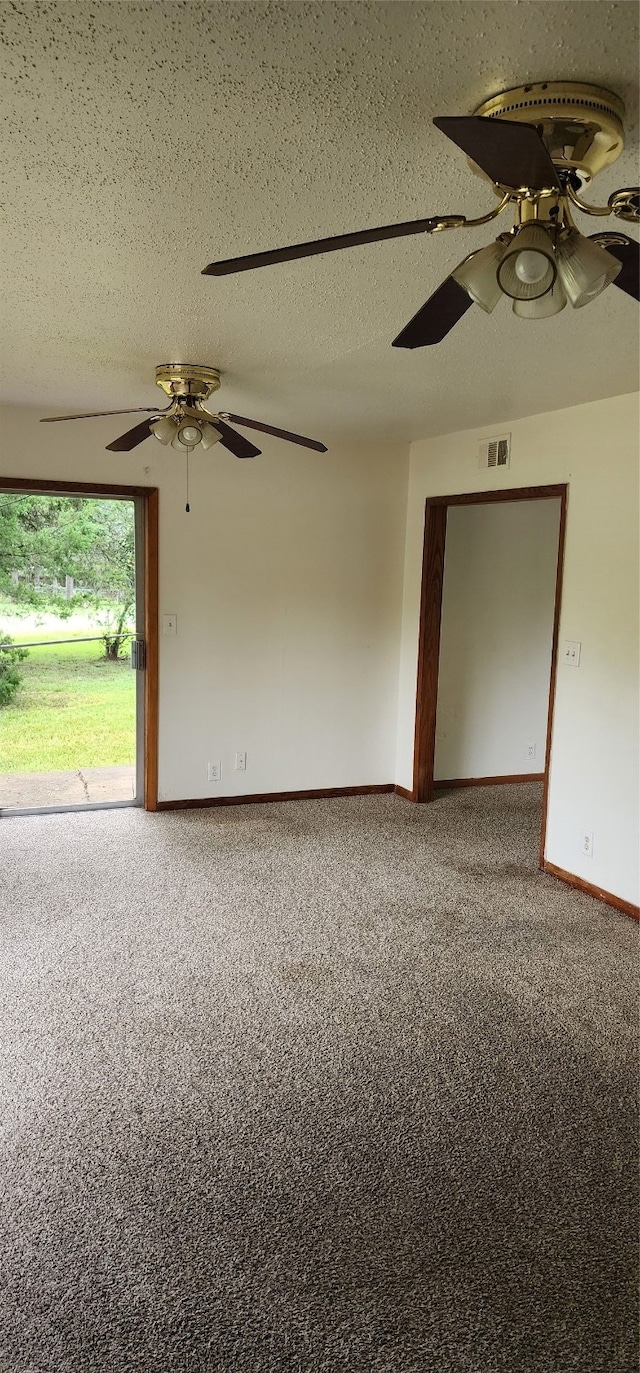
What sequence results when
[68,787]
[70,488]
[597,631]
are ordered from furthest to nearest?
[68,787], [70,488], [597,631]

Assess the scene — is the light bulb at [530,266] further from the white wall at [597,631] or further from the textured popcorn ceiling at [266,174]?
the white wall at [597,631]

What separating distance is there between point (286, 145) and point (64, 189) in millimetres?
557

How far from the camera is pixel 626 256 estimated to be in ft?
5.14

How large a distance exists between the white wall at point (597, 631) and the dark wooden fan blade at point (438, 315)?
2064mm

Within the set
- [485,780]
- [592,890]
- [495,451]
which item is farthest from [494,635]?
[592,890]

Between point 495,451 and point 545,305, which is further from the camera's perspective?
point 495,451

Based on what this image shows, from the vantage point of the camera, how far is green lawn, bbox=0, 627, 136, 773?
16.0 ft

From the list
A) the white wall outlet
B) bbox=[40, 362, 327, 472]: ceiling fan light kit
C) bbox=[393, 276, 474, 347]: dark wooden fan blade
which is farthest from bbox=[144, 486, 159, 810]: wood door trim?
bbox=[393, 276, 474, 347]: dark wooden fan blade

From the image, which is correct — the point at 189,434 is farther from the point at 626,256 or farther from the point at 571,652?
the point at 626,256

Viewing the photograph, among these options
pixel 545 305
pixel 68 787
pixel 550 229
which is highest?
pixel 550 229

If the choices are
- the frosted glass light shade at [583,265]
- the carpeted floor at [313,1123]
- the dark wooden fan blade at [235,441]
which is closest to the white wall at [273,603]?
the dark wooden fan blade at [235,441]

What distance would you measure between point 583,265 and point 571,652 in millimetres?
2772

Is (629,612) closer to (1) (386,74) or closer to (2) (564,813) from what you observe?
(2) (564,813)

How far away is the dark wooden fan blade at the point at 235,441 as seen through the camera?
3.58m
